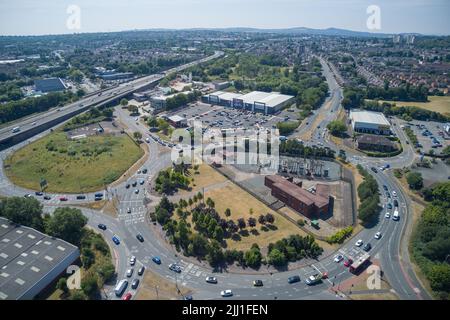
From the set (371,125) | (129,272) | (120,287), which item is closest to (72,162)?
(129,272)

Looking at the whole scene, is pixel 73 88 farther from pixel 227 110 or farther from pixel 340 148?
pixel 340 148

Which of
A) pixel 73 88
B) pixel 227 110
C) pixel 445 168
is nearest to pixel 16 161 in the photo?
pixel 227 110

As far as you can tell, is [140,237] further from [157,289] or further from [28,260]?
[28,260]

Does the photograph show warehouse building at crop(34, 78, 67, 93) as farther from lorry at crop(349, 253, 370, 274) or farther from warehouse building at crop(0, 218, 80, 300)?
lorry at crop(349, 253, 370, 274)

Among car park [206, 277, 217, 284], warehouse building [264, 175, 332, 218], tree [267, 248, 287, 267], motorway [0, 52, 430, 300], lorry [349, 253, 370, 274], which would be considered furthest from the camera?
warehouse building [264, 175, 332, 218]

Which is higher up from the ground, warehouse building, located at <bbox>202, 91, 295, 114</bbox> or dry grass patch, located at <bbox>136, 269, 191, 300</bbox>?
warehouse building, located at <bbox>202, 91, 295, 114</bbox>

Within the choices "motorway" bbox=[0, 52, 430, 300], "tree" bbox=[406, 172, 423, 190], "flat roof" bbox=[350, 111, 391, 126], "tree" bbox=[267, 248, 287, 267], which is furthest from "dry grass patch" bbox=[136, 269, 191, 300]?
"flat roof" bbox=[350, 111, 391, 126]

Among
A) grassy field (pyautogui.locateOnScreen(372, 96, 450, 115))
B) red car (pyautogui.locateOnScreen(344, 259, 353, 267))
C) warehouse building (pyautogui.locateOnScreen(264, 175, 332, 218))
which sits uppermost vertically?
grassy field (pyautogui.locateOnScreen(372, 96, 450, 115))
